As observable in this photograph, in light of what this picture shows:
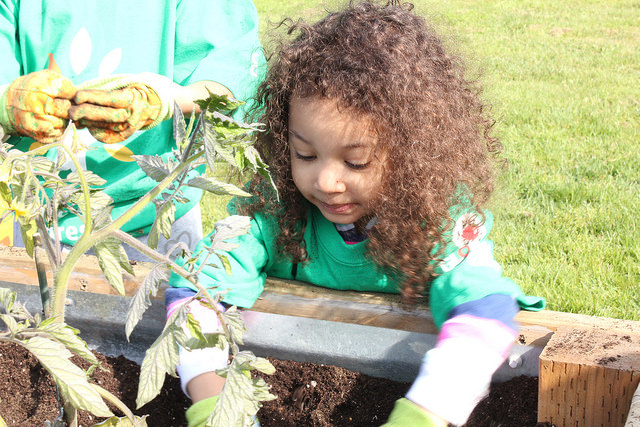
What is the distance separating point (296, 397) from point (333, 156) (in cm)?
59

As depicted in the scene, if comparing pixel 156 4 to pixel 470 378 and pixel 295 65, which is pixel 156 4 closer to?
pixel 295 65

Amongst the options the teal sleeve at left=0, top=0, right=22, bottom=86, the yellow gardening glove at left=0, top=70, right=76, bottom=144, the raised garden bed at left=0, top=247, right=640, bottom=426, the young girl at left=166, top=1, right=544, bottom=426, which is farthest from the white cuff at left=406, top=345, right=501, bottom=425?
the teal sleeve at left=0, top=0, right=22, bottom=86

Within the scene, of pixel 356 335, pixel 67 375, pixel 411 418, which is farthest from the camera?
pixel 356 335

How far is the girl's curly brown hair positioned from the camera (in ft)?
5.08

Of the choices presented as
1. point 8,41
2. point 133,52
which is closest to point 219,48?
point 133,52

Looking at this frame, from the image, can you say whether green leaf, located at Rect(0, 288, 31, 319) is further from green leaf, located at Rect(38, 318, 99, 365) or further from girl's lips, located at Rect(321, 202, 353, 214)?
girl's lips, located at Rect(321, 202, 353, 214)

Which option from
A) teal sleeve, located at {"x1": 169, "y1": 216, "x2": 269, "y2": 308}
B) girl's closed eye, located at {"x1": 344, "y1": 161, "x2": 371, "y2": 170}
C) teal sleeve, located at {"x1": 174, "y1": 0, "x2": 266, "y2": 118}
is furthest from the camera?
teal sleeve, located at {"x1": 174, "y1": 0, "x2": 266, "y2": 118}

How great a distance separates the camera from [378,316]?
164 centimetres

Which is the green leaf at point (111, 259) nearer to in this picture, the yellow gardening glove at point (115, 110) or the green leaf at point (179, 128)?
the green leaf at point (179, 128)

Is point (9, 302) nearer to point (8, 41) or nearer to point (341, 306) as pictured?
Result: point (341, 306)

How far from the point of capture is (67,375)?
897 millimetres

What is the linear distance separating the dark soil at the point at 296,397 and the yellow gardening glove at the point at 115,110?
21.8 inches

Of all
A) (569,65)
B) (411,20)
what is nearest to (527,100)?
(569,65)

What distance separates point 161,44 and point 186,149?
3.89 feet
